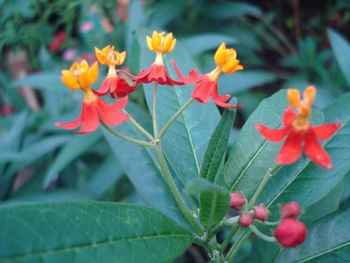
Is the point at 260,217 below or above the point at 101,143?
above

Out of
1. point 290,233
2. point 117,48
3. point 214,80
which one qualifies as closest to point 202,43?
point 117,48

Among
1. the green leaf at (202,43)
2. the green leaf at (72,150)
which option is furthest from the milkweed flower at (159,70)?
the green leaf at (202,43)

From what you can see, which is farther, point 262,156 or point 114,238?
point 262,156

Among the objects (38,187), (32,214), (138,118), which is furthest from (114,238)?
(38,187)

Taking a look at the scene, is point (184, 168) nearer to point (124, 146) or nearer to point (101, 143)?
point (124, 146)

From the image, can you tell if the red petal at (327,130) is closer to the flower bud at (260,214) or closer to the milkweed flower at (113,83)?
the flower bud at (260,214)

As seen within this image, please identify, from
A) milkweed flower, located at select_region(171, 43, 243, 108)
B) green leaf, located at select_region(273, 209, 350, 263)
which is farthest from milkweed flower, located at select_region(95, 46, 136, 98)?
green leaf, located at select_region(273, 209, 350, 263)

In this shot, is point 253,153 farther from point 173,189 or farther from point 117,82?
point 117,82
